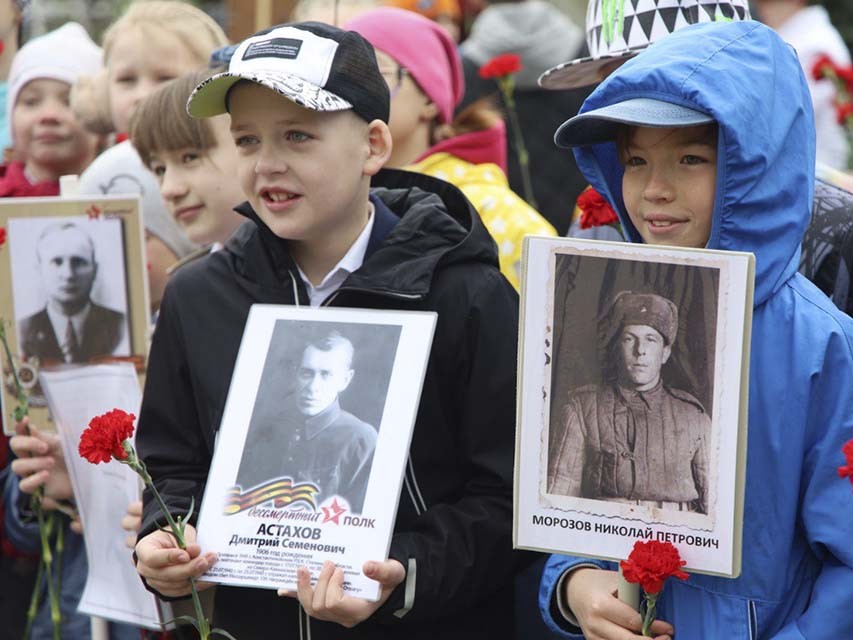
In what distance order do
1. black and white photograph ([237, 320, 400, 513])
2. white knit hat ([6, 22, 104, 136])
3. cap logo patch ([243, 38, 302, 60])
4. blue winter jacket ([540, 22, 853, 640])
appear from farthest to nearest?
white knit hat ([6, 22, 104, 136]), cap logo patch ([243, 38, 302, 60]), black and white photograph ([237, 320, 400, 513]), blue winter jacket ([540, 22, 853, 640])

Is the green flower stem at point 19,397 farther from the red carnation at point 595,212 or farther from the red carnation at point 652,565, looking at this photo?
the red carnation at point 652,565

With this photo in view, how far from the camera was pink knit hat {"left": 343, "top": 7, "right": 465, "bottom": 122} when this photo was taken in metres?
4.08

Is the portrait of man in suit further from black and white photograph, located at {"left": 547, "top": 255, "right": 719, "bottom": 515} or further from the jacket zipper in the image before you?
the jacket zipper

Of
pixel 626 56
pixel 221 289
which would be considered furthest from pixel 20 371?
pixel 626 56

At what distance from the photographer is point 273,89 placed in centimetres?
268

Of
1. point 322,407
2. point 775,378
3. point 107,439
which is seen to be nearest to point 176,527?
point 107,439

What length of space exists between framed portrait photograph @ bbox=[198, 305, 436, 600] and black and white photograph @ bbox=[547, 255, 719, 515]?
14.2 inches

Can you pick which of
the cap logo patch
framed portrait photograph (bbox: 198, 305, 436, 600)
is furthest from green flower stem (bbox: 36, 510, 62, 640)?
the cap logo patch

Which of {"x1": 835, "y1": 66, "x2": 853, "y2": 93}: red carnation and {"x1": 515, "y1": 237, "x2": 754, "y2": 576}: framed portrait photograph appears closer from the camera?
{"x1": 515, "y1": 237, "x2": 754, "y2": 576}: framed portrait photograph

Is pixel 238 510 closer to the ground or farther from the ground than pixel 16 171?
closer to the ground

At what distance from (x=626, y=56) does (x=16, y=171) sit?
2351 mm

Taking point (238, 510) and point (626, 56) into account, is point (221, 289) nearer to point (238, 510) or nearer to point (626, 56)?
point (238, 510)

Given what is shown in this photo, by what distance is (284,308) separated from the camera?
Answer: 105 inches

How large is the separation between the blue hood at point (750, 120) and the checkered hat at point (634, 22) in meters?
0.64
